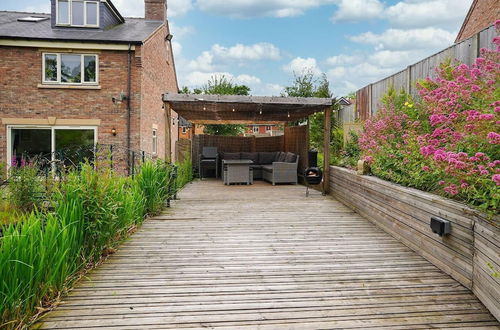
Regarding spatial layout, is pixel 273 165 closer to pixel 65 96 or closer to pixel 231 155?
pixel 231 155

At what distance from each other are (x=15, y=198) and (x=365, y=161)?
5.70m

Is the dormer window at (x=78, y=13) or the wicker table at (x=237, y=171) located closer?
the wicker table at (x=237, y=171)

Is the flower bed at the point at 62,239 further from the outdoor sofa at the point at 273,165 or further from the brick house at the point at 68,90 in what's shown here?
the brick house at the point at 68,90

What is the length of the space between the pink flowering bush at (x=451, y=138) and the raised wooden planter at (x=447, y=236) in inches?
6.4

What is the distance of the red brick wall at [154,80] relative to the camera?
468 inches

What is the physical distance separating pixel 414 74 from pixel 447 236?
4417 mm

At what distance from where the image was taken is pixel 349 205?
700 centimetres

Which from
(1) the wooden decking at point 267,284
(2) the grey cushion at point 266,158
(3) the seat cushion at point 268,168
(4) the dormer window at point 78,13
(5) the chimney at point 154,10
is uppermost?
(5) the chimney at point 154,10

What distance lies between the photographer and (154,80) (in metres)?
13.6

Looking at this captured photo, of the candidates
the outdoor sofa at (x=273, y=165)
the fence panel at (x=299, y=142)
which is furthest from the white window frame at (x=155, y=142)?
the fence panel at (x=299, y=142)

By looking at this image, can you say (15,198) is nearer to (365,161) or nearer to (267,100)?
(267,100)

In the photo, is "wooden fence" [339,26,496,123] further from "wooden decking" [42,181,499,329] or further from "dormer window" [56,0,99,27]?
"dormer window" [56,0,99,27]

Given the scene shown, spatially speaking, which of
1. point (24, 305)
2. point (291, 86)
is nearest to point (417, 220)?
point (24, 305)

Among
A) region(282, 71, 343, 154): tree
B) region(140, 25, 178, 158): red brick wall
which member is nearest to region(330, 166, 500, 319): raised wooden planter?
region(282, 71, 343, 154): tree
